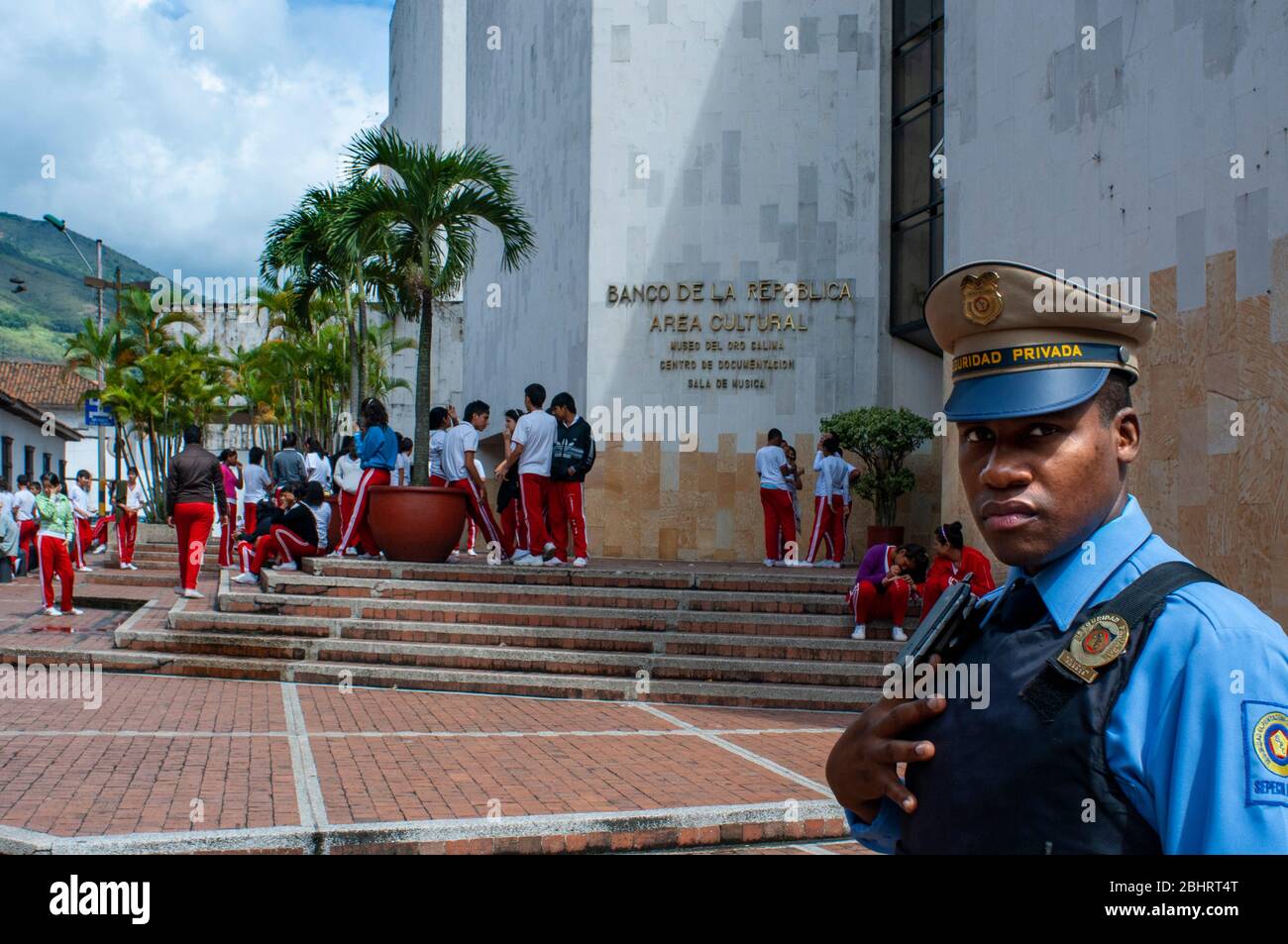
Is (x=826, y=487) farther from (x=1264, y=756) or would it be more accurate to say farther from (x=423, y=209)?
(x=1264, y=756)

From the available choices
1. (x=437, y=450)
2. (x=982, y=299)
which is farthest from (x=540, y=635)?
(x=982, y=299)

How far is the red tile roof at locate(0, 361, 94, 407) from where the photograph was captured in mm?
63281

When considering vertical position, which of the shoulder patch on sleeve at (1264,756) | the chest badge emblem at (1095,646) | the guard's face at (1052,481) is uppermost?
the guard's face at (1052,481)

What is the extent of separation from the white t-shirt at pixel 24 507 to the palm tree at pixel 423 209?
38.5 feet

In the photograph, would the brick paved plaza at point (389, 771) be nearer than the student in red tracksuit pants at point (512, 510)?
Yes

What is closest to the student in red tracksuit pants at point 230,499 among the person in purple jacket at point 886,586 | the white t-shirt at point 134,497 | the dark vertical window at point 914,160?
the white t-shirt at point 134,497

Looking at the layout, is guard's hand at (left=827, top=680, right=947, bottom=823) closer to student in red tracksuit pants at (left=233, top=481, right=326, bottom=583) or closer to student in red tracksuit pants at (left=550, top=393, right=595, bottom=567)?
student in red tracksuit pants at (left=550, top=393, right=595, bottom=567)

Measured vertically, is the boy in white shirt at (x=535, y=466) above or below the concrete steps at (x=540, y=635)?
above

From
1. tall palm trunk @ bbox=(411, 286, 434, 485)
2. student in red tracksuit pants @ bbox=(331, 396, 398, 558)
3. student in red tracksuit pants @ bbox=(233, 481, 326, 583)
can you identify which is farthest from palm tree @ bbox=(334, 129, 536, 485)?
student in red tracksuit pants @ bbox=(233, 481, 326, 583)

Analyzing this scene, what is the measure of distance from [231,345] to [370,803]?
47976 millimetres

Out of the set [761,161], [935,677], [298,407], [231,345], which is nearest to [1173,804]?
[935,677]

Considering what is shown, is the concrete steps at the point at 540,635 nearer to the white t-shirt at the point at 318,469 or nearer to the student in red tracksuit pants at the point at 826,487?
the student in red tracksuit pants at the point at 826,487

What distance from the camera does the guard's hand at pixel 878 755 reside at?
1.64 m

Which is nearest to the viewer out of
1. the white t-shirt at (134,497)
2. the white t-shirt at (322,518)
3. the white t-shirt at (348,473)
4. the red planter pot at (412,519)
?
the red planter pot at (412,519)
